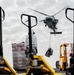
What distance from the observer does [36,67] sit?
10.8 m

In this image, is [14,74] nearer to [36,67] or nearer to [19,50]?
[36,67]

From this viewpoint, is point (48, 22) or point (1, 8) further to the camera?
point (48, 22)

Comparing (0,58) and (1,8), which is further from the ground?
(1,8)

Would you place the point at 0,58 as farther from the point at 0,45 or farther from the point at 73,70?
the point at 73,70

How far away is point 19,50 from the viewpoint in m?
26.5

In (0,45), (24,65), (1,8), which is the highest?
(1,8)

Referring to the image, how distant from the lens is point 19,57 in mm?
25984

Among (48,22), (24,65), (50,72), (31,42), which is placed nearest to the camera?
(50,72)

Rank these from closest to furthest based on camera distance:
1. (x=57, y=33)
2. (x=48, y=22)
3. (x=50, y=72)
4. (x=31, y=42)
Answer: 1. (x=50, y=72)
2. (x=31, y=42)
3. (x=57, y=33)
4. (x=48, y=22)

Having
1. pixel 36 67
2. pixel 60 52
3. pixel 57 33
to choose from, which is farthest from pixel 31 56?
pixel 57 33

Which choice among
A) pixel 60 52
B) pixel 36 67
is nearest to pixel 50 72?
pixel 36 67

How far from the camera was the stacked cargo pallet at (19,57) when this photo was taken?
2525 centimetres

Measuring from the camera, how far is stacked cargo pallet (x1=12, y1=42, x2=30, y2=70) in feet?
82.8

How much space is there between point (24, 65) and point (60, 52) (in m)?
4.66
